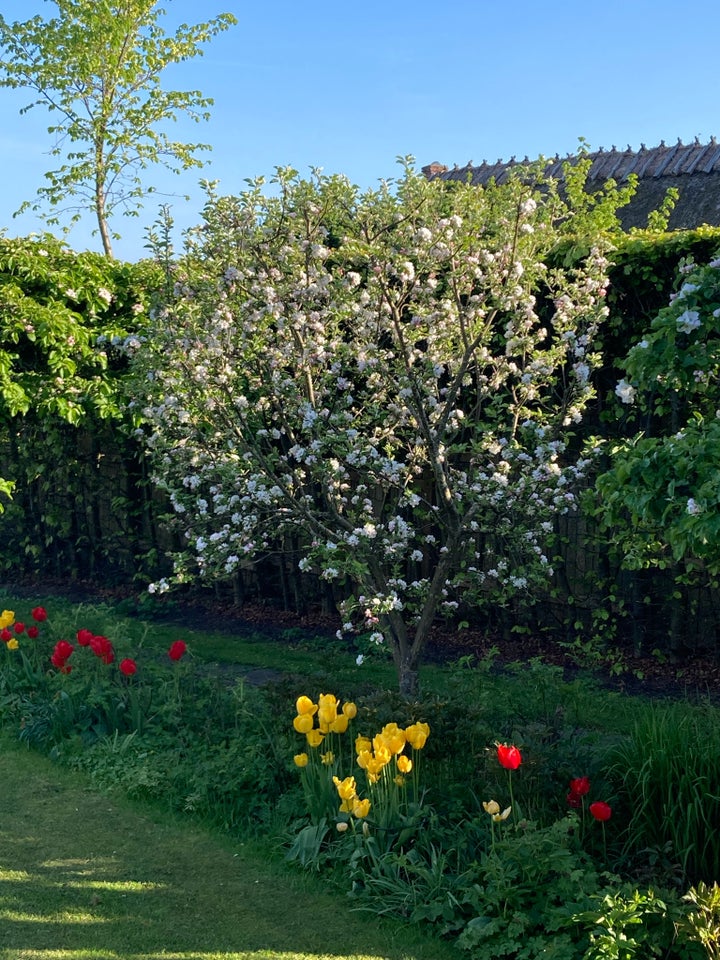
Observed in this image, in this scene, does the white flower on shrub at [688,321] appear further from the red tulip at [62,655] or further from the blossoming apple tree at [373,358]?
the red tulip at [62,655]

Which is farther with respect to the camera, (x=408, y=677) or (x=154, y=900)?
(x=408, y=677)

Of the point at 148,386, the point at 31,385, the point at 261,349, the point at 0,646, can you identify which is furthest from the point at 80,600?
the point at 261,349

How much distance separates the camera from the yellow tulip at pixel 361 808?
3.83 metres

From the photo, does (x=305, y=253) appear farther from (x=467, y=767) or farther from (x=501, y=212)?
(x=467, y=767)

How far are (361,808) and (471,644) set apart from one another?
12.8 feet

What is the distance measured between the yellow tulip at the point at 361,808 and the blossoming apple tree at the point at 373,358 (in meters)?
1.51

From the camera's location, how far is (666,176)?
53.9 ft

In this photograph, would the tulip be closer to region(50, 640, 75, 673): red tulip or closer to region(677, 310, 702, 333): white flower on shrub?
region(50, 640, 75, 673): red tulip

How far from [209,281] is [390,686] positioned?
9.22 feet

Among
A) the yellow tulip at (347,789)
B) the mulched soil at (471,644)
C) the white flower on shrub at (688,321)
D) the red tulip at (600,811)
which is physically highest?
the white flower on shrub at (688,321)

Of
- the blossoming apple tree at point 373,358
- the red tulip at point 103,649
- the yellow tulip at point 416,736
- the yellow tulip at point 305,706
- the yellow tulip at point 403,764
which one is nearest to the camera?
the yellow tulip at point 403,764

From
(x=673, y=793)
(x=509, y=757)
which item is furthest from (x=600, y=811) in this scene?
(x=673, y=793)

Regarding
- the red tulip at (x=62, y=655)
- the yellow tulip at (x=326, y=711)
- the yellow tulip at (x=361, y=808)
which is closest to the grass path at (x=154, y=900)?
the yellow tulip at (x=361, y=808)

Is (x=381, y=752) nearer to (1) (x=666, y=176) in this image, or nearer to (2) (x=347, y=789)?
(2) (x=347, y=789)
